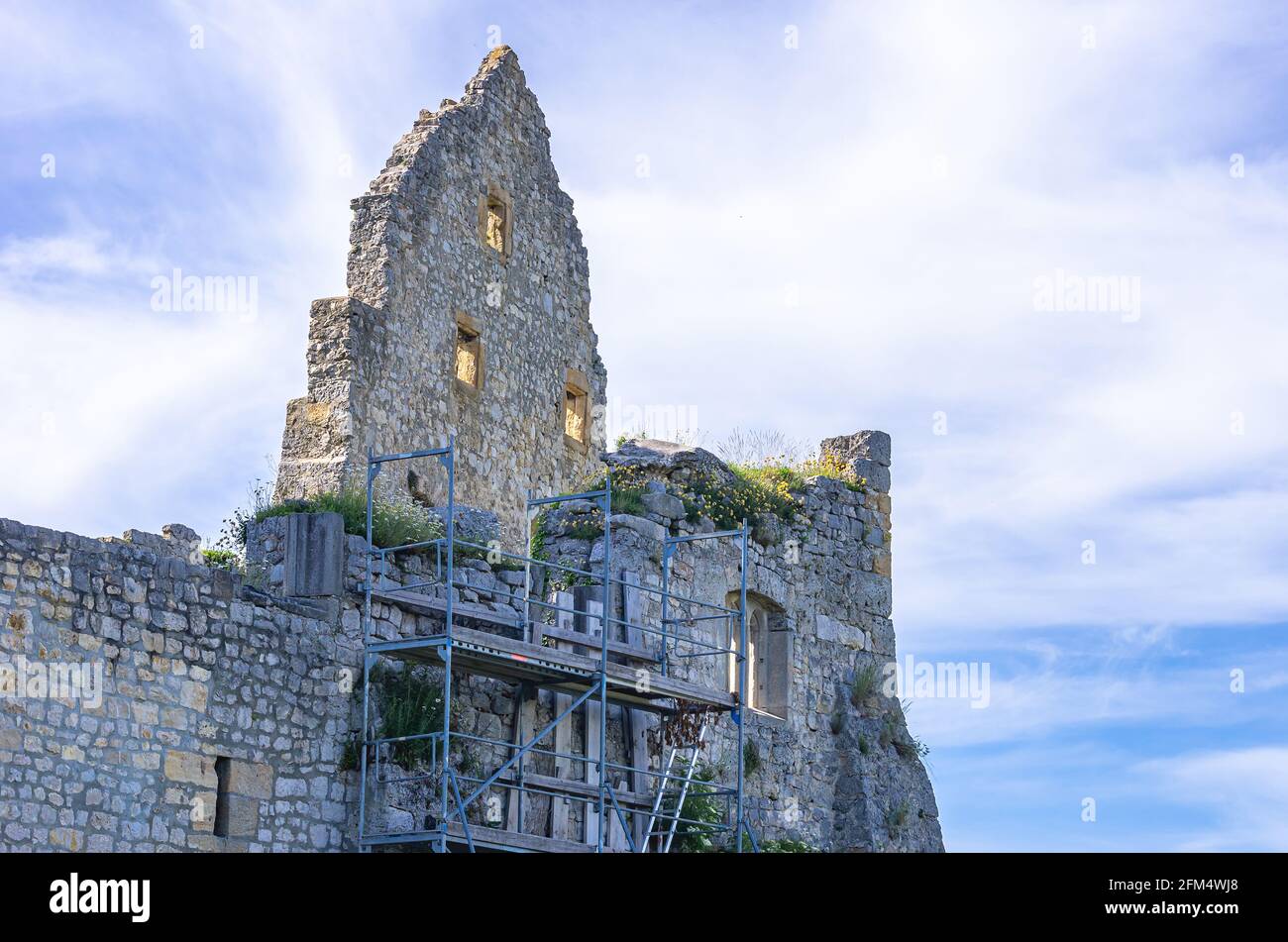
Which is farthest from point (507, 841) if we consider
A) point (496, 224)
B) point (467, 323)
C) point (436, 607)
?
point (496, 224)

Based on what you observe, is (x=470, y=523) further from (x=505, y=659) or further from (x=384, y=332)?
(x=384, y=332)

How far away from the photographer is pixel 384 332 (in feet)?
66.2

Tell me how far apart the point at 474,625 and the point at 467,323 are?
736cm

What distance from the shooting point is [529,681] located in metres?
15.4

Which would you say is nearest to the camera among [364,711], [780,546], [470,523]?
[364,711]

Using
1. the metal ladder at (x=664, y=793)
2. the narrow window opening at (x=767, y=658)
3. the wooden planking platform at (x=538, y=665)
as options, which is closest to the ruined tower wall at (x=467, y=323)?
the narrow window opening at (x=767, y=658)

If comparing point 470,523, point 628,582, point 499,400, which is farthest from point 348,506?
point 499,400

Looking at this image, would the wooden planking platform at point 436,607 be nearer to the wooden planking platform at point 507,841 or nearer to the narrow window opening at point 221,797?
the wooden planking platform at point 507,841

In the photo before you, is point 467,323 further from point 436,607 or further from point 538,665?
point 538,665

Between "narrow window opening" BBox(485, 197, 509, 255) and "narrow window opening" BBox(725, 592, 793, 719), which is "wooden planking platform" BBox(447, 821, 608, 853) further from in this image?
"narrow window opening" BBox(485, 197, 509, 255)

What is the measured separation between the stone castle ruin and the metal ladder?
0.05 meters

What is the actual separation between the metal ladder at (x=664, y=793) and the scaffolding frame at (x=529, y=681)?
0.03 m

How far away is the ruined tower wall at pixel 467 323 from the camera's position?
19.6 meters
